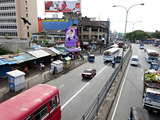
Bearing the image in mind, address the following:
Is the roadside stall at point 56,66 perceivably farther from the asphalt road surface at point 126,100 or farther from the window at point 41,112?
the window at point 41,112

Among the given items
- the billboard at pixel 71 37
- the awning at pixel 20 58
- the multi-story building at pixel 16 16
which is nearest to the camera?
the awning at pixel 20 58

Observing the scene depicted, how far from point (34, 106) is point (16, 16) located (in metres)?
62.4

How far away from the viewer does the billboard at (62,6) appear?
56.9 m

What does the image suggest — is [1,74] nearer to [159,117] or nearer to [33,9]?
[159,117]

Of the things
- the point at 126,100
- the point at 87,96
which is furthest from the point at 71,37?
the point at 126,100

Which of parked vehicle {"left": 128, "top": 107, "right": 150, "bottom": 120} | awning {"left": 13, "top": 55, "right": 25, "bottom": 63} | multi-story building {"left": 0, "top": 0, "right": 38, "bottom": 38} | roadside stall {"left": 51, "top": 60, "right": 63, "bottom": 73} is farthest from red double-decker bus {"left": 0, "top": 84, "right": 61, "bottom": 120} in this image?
multi-story building {"left": 0, "top": 0, "right": 38, "bottom": 38}

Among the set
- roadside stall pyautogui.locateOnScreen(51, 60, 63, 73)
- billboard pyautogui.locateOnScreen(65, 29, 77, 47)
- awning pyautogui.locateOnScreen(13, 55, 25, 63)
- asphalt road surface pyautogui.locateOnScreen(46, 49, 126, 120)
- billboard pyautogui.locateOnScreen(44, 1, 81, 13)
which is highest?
billboard pyautogui.locateOnScreen(44, 1, 81, 13)

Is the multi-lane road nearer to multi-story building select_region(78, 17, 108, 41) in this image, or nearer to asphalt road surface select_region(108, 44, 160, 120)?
asphalt road surface select_region(108, 44, 160, 120)

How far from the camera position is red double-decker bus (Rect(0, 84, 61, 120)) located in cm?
600

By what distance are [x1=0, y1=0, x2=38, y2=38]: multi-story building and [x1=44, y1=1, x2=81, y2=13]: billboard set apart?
836 cm

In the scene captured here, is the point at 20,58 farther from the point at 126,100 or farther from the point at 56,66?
the point at 126,100

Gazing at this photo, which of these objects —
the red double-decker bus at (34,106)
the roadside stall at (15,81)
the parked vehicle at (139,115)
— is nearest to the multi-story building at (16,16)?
the roadside stall at (15,81)

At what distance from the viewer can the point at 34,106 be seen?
669 centimetres

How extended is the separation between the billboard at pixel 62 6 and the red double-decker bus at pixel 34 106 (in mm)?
55140
